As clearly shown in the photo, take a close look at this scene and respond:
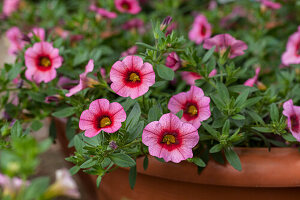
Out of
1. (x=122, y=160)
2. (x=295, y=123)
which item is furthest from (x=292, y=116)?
(x=122, y=160)

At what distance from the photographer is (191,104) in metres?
0.79

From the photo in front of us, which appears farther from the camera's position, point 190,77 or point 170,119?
point 190,77

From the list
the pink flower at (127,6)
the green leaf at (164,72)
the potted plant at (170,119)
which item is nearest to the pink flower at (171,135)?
the potted plant at (170,119)

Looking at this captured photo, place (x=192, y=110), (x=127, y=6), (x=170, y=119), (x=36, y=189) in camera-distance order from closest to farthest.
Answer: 1. (x=36, y=189)
2. (x=170, y=119)
3. (x=192, y=110)
4. (x=127, y=6)

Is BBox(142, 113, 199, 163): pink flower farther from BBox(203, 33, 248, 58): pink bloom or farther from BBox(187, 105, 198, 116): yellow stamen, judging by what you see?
BBox(203, 33, 248, 58): pink bloom

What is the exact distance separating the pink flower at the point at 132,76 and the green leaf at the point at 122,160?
119 millimetres

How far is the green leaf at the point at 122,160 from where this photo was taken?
707 millimetres

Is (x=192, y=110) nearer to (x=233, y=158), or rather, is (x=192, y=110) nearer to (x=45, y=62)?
(x=233, y=158)

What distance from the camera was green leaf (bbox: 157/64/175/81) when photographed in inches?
30.1

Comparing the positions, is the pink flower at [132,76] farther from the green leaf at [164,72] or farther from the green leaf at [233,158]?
the green leaf at [233,158]

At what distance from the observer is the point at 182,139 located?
70 centimetres

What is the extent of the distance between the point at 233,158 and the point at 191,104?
144 mm

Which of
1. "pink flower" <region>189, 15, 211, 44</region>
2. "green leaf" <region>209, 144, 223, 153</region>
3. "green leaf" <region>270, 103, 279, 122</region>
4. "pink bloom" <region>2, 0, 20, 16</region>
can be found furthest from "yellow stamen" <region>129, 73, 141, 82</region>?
"pink bloom" <region>2, 0, 20, 16</region>

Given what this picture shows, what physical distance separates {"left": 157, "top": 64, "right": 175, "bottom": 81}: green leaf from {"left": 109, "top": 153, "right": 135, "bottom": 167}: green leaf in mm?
181
